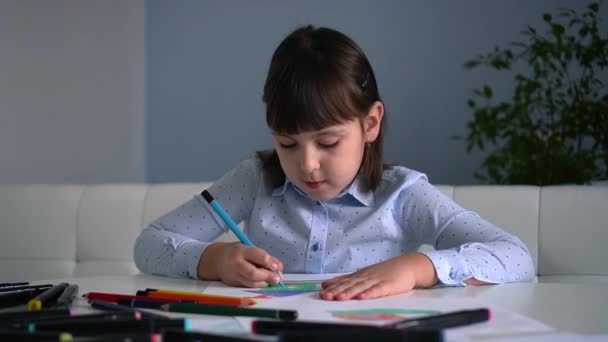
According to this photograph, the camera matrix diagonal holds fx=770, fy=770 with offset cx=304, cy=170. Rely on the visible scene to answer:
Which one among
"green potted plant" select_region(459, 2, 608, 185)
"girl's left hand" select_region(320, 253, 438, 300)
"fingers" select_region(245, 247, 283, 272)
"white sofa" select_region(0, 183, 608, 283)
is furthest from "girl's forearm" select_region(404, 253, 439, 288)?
"green potted plant" select_region(459, 2, 608, 185)

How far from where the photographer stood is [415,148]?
2.78 m

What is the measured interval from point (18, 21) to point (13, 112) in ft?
0.86

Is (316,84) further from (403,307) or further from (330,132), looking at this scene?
(403,307)

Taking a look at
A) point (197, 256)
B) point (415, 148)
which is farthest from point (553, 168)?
point (197, 256)

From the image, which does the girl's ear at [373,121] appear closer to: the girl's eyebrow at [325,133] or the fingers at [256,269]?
the girl's eyebrow at [325,133]

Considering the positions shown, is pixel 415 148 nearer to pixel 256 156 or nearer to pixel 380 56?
pixel 380 56

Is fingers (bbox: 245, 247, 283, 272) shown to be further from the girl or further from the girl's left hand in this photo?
the girl's left hand

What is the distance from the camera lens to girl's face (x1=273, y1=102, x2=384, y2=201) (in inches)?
46.3

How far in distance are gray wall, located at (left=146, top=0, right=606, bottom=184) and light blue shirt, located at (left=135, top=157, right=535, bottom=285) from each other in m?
1.36

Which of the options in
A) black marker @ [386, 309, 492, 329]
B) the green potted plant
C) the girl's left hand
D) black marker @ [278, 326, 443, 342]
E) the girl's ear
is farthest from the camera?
the green potted plant

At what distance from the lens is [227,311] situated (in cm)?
79

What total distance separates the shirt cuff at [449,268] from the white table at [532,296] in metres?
0.02

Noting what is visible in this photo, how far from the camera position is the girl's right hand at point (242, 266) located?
1.06 meters

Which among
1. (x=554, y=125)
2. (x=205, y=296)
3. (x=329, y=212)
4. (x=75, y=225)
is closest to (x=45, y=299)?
(x=205, y=296)
